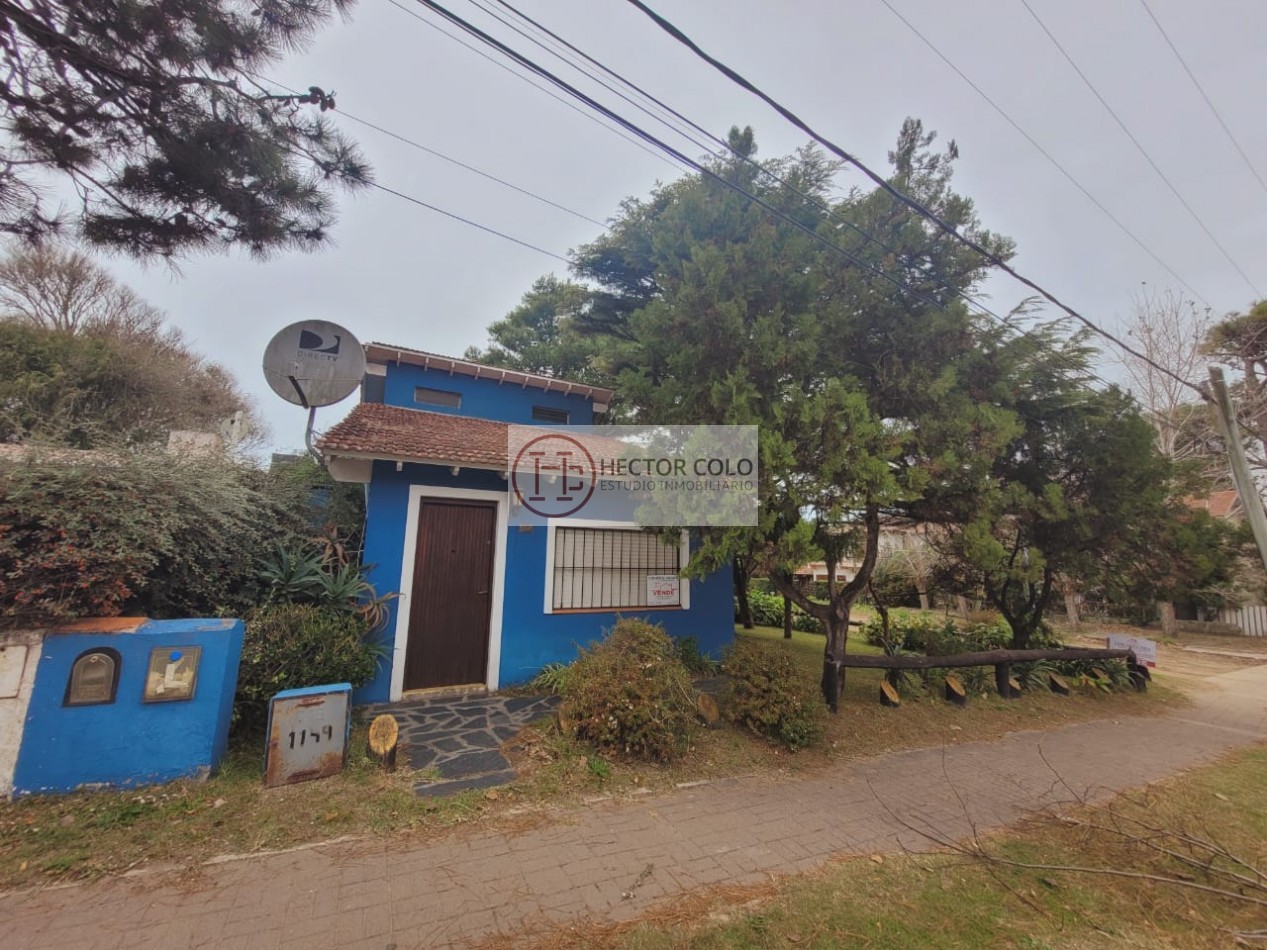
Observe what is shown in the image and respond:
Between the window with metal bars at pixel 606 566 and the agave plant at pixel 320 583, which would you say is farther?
the window with metal bars at pixel 606 566

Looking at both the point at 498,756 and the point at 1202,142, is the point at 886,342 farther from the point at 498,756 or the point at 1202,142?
the point at 498,756

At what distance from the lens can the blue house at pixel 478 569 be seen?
5.68 metres

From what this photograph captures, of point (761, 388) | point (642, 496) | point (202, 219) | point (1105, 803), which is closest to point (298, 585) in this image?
point (202, 219)

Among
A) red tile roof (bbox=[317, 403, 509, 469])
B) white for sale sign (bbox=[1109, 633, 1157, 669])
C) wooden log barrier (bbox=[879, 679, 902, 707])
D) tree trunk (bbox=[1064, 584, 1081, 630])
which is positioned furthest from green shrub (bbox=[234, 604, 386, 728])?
tree trunk (bbox=[1064, 584, 1081, 630])

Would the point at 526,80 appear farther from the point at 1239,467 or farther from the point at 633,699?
the point at 1239,467

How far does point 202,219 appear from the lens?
13.1 feet

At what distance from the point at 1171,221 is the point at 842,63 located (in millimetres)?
5463

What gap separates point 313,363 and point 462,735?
4.60m

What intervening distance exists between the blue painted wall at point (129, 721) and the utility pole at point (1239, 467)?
404 inches

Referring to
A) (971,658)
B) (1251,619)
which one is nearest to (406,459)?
(971,658)

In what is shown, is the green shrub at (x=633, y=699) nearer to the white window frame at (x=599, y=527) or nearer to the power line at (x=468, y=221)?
the white window frame at (x=599, y=527)

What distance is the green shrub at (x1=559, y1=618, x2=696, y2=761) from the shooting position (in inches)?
167

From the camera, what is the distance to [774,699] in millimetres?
4859

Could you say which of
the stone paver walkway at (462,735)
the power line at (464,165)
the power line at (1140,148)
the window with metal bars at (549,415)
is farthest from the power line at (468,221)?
the power line at (1140,148)
